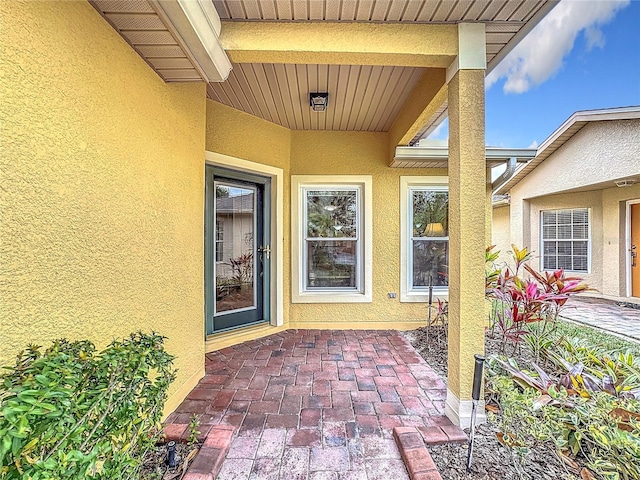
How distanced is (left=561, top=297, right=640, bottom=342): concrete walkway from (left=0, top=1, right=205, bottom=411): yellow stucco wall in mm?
6329

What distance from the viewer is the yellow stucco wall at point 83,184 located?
121 cm

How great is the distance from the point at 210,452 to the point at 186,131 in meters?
2.47

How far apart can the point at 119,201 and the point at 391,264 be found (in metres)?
3.83

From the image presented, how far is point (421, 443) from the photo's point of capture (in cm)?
193

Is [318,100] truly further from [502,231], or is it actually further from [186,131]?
[502,231]

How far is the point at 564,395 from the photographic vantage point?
5.95ft

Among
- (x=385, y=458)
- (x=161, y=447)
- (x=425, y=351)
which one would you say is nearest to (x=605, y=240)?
(x=425, y=351)

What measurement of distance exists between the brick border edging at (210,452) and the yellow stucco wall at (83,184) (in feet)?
1.67

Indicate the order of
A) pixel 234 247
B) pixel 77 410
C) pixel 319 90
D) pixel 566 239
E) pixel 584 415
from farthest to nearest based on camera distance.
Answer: pixel 566 239
pixel 234 247
pixel 319 90
pixel 584 415
pixel 77 410

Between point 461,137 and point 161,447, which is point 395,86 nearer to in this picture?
point 461,137

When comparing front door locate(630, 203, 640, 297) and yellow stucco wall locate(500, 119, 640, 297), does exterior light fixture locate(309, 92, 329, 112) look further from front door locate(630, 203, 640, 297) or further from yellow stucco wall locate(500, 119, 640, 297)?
front door locate(630, 203, 640, 297)

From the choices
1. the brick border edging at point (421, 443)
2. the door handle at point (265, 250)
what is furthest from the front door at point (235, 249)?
the brick border edging at point (421, 443)

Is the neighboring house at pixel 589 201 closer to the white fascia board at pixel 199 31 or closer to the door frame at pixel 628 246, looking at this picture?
the door frame at pixel 628 246

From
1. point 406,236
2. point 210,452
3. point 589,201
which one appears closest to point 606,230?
point 589,201
